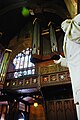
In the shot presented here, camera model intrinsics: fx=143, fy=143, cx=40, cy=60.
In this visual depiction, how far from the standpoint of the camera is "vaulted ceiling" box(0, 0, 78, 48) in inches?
391

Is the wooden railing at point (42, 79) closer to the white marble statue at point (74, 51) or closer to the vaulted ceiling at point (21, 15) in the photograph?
the vaulted ceiling at point (21, 15)

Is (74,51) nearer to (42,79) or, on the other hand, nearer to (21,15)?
(42,79)

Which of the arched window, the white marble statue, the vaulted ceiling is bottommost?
the white marble statue

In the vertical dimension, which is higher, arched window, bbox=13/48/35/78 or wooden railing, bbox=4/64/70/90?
arched window, bbox=13/48/35/78

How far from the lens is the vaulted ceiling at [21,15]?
391 inches

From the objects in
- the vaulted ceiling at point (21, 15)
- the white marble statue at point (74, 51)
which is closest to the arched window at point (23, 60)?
the vaulted ceiling at point (21, 15)

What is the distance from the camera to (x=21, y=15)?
38.2ft

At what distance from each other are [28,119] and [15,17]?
773 cm

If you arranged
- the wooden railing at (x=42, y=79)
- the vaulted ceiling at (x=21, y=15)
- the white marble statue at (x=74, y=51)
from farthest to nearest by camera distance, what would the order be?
the vaulted ceiling at (x=21, y=15), the wooden railing at (x=42, y=79), the white marble statue at (x=74, y=51)

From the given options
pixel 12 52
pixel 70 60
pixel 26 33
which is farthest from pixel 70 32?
pixel 26 33

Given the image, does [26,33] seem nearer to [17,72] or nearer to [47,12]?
[47,12]

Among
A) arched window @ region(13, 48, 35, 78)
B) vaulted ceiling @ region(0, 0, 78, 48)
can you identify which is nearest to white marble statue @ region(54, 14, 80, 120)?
arched window @ region(13, 48, 35, 78)

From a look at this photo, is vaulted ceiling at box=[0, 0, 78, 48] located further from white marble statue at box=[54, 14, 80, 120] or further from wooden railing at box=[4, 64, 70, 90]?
white marble statue at box=[54, 14, 80, 120]

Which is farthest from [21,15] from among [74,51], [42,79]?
[74,51]
